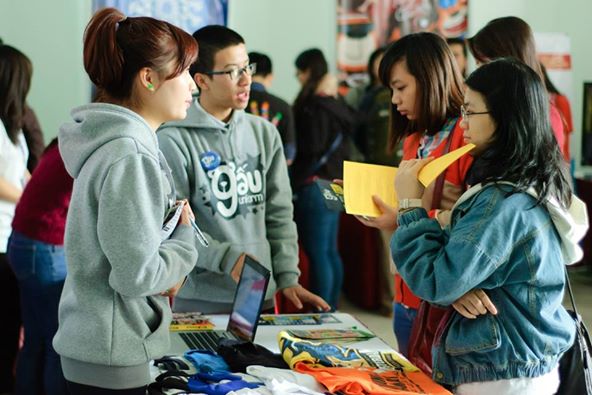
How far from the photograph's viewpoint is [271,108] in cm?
438

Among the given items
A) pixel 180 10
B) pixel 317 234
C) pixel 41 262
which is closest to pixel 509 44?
pixel 41 262

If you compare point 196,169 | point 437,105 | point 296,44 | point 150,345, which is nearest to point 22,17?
point 296,44

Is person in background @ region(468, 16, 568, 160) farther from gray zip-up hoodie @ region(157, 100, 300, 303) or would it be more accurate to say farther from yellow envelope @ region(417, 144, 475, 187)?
yellow envelope @ region(417, 144, 475, 187)

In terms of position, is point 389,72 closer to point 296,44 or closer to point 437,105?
point 437,105

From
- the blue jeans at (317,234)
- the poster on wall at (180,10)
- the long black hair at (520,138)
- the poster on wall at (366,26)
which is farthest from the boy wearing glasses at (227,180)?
the poster on wall at (366,26)

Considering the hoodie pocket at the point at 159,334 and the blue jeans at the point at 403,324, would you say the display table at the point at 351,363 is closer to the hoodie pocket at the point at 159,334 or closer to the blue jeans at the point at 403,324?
the blue jeans at the point at 403,324

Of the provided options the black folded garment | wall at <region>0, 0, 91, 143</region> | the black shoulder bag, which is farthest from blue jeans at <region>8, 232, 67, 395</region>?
wall at <region>0, 0, 91, 143</region>

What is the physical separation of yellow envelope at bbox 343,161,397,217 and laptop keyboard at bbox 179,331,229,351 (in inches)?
19.9

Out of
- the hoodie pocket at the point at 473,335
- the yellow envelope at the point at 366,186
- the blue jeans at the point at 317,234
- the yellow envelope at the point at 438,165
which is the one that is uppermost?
the yellow envelope at the point at 438,165

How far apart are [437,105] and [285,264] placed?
2.18 feet

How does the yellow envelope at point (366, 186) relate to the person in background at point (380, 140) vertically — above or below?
above

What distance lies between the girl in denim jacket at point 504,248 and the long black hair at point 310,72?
10.4 ft

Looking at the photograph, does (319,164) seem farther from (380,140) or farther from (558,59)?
(558,59)

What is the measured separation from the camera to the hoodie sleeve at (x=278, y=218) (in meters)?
2.48
